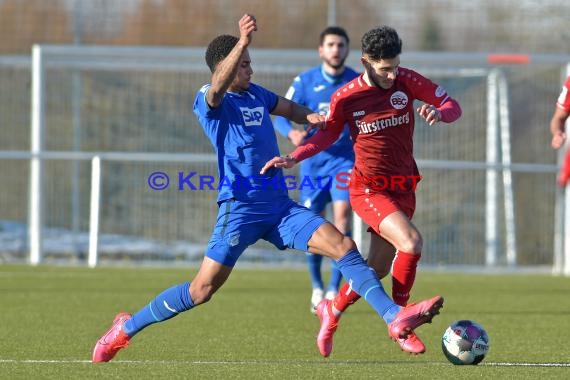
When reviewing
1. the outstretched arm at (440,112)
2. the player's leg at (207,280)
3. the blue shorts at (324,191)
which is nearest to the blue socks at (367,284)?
the player's leg at (207,280)

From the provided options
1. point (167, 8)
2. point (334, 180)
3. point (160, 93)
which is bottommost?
point (334, 180)

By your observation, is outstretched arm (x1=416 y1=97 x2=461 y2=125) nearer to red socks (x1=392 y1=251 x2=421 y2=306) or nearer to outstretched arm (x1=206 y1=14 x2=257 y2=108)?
red socks (x1=392 y1=251 x2=421 y2=306)

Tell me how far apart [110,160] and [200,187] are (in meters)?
1.33

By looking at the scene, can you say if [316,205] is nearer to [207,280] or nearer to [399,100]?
[399,100]

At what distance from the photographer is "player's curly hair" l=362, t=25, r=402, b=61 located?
299 inches

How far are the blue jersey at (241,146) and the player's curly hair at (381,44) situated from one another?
796mm

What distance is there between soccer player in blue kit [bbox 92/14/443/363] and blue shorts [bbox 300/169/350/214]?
3.48 metres

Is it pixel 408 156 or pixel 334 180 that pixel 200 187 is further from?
pixel 408 156

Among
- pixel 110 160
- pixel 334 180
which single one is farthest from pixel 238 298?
pixel 110 160

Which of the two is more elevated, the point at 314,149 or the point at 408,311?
the point at 314,149

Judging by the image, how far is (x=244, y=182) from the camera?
7414mm

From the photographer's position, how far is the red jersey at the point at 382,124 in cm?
795

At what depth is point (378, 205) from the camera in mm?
7934

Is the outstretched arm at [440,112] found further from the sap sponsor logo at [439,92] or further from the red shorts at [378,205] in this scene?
the red shorts at [378,205]
